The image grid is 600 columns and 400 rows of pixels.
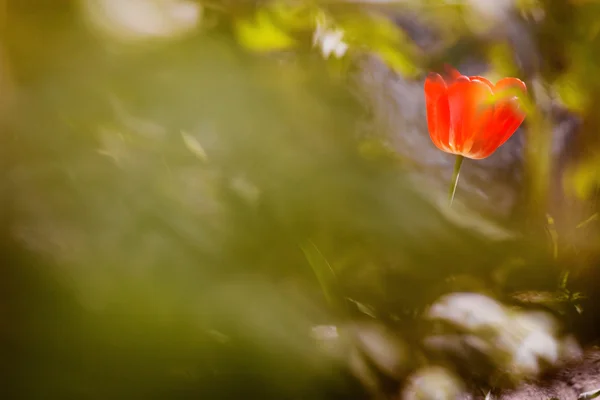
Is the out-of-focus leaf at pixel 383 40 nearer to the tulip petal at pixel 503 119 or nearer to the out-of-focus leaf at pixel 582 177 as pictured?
the tulip petal at pixel 503 119

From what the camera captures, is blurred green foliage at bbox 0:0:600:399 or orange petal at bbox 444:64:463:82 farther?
orange petal at bbox 444:64:463:82

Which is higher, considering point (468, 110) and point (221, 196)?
point (468, 110)

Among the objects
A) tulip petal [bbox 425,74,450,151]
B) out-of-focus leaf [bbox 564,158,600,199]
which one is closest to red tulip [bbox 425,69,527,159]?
tulip petal [bbox 425,74,450,151]

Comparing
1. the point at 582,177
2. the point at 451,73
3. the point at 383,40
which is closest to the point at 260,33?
the point at 383,40

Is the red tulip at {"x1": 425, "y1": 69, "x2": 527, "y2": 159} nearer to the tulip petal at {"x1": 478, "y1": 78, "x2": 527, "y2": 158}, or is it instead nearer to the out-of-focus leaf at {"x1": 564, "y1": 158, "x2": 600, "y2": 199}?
the tulip petal at {"x1": 478, "y1": 78, "x2": 527, "y2": 158}

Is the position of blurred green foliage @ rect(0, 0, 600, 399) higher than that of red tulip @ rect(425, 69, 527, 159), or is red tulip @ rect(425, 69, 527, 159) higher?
red tulip @ rect(425, 69, 527, 159)

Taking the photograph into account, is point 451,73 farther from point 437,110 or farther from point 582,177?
point 582,177

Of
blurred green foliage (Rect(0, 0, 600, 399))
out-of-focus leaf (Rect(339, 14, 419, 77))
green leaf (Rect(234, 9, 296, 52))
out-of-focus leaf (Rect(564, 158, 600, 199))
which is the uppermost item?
out-of-focus leaf (Rect(339, 14, 419, 77))
